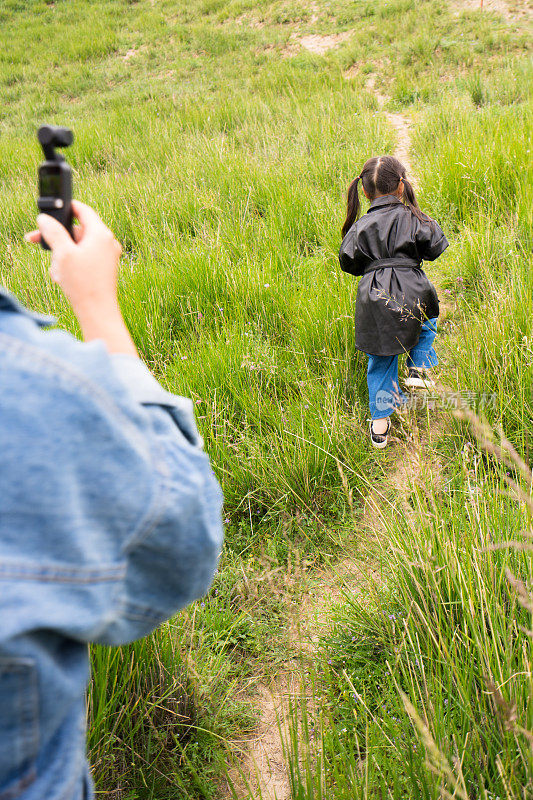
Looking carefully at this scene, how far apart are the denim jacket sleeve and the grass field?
60cm

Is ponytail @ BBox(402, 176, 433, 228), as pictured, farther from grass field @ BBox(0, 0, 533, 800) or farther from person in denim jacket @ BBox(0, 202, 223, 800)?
person in denim jacket @ BBox(0, 202, 223, 800)

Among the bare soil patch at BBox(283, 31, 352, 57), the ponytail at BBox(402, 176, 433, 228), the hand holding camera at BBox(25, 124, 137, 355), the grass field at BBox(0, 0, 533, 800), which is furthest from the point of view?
the bare soil patch at BBox(283, 31, 352, 57)

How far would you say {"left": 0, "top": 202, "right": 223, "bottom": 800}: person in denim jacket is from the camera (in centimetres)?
52

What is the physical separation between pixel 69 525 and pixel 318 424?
6.61 feet

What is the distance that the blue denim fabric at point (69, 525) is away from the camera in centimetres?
52

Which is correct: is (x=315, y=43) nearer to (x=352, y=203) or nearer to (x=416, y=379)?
(x=352, y=203)

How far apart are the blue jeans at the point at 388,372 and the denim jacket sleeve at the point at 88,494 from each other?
2155mm


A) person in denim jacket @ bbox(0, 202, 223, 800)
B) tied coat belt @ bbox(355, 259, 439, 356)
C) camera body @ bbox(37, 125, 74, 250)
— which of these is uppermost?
camera body @ bbox(37, 125, 74, 250)

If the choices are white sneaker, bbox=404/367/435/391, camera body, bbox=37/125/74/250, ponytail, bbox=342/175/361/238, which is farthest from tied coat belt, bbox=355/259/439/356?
camera body, bbox=37/125/74/250

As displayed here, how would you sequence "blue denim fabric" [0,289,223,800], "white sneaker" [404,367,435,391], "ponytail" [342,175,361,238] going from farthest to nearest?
"ponytail" [342,175,361,238], "white sneaker" [404,367,435,391], "blue denim fabric" [0,289,223,800]

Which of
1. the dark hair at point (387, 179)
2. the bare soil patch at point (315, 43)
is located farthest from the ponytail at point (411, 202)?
the bare soil patch at point (315, 43)

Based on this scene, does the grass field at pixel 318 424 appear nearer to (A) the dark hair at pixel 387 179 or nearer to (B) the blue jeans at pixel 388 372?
(B) the blue jeans at pixel 388 372

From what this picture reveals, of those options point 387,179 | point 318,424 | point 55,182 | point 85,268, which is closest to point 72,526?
point 85,268

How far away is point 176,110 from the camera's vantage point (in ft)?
28.5
